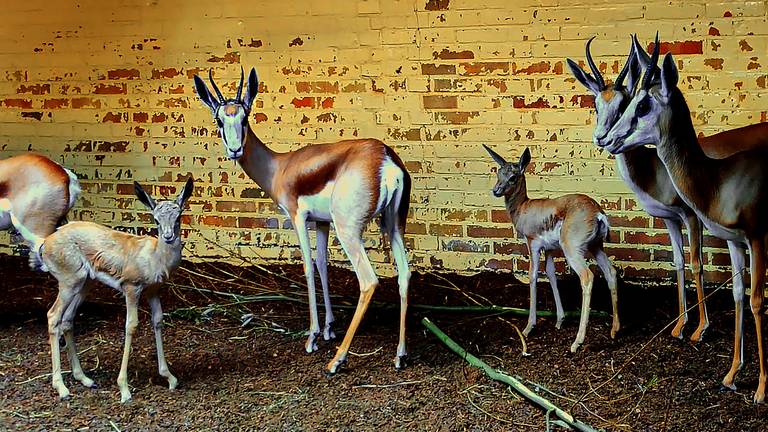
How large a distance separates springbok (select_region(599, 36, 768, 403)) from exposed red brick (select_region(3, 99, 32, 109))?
4900 millimetres

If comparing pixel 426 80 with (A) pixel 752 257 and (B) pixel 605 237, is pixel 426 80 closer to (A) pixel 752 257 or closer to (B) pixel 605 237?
(B) pixel 605 237

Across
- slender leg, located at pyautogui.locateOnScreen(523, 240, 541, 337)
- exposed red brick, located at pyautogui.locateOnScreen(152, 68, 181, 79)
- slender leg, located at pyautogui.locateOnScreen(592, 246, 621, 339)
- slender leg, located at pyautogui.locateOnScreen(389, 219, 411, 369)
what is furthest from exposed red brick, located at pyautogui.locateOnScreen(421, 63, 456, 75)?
exposed red brick, located at pyautogui.locateOnScreen(152, 68, 181, 79)

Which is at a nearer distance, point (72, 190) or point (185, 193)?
point (185, 193)

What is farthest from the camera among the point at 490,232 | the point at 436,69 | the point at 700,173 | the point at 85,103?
the point at 85,103

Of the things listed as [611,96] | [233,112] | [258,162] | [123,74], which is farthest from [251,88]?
[123,74]

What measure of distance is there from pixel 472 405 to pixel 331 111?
297 centimetres

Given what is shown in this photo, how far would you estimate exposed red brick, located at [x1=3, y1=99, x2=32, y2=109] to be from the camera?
24.8 ft

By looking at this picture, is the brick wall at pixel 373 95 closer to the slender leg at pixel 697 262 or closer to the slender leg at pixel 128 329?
the slender leg at pixel 697 262

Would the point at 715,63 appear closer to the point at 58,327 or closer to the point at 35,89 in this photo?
the point at 58,327

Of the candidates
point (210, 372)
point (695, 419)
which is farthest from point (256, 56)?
point (695, 419)

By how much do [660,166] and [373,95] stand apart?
7.30 ft

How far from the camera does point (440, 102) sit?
21.6 ft

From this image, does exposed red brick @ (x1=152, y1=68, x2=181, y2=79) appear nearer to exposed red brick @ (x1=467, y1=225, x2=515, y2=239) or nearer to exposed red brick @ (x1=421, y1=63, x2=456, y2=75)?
exposed red brick @ (x1=421, y1=63, x2=456, y2=75)

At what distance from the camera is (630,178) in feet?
17.4
